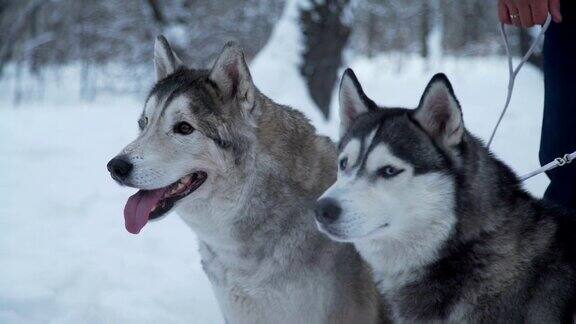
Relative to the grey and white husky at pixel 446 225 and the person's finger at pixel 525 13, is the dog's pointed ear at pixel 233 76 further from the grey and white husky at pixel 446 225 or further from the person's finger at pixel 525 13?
the person's finger at pixel 525 13

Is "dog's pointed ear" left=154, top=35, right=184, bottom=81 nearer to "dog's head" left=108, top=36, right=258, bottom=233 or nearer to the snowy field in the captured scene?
"dog's head" left=108, top=36, right=258, bottom=233

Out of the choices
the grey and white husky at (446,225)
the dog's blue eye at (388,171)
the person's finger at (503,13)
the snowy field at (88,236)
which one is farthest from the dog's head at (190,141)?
the person's finger at (503,13)

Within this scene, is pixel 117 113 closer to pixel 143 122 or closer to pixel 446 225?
pixel 143 122

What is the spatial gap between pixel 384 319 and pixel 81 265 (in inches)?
91.3

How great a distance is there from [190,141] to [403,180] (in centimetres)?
97

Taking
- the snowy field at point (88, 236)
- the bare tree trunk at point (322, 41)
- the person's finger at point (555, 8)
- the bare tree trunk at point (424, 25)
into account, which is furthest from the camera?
the bare tree trunk at point (424, 25)

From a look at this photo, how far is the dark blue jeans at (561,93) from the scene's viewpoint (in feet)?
9.43

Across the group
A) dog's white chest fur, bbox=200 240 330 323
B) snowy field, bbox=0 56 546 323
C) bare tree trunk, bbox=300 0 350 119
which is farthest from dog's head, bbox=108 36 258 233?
bare tree trunk, bbox=300 0 350 119

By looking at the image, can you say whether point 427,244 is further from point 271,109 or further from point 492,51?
point 492,51

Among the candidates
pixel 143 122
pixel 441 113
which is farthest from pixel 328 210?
pixel 143 122

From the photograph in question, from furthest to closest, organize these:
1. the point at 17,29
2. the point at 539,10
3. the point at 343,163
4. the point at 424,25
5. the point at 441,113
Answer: the point at 424,25, the point at 17,29, the point at 539,10, the point at 343,163, the point at 441,113

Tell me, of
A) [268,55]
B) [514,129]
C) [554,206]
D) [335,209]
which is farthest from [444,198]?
[514,129]

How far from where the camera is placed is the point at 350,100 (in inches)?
108

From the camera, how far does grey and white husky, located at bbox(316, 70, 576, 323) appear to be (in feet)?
7.25
